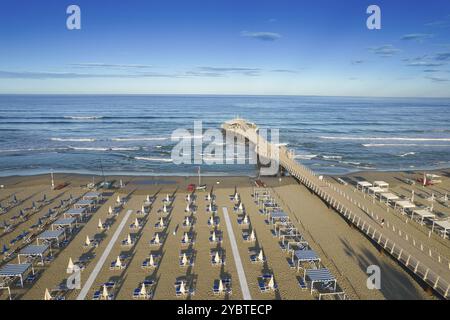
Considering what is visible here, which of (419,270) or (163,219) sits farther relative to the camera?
(163,219)

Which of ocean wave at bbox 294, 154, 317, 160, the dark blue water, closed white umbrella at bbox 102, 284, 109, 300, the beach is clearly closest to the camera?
closed white umbrella at bbox 102, 284, 109, 300

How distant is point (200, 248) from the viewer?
17.6m

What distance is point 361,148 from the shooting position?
2036 inches

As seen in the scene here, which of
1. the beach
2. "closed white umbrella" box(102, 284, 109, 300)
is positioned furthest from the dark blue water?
"closed white umbrella" box(102, 284, 109, 300)

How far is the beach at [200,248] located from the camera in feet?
45.9

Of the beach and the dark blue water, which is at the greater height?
the dark blue water

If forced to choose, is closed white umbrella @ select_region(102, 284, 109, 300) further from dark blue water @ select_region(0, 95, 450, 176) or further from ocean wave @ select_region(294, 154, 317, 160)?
ocean wave @ select_region(294, 154, 317, 160)

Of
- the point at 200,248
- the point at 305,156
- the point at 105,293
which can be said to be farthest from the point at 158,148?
the point at 105,293

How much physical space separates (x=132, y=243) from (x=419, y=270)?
14.3 metres

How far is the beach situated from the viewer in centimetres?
1399

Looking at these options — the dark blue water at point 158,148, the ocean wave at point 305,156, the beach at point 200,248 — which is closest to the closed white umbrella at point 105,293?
the beach at point 200,248

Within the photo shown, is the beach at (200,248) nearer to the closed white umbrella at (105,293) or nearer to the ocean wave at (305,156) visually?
the closed white umbrella at (105,293)

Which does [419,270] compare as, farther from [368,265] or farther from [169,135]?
[169,135]
